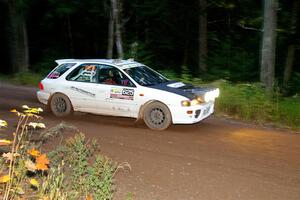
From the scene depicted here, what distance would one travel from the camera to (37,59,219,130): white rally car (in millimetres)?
10766

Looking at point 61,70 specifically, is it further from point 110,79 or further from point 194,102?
point 194,102

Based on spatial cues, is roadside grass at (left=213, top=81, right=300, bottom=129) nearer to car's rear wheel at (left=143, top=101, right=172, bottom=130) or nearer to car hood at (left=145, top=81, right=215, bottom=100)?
car hood at (left=145, top=81, right=215, bottom=100)

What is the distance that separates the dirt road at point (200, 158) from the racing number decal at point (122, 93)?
709 mm

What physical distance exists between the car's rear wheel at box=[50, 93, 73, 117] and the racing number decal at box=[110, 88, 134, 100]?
57.4 inches

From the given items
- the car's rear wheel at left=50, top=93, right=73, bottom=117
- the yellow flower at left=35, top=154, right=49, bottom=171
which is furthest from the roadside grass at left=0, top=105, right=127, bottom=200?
the car's rear wheel at left=50, top=93, right=73, bottom=117

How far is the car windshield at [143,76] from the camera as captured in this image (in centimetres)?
1142

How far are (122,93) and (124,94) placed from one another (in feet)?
0.19

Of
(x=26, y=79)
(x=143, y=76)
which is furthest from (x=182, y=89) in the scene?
(x=26, y=79)

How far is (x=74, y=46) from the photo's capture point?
3198 centimetres

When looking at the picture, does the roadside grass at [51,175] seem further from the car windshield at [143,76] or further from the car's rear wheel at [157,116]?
the car windshield at [143,76]

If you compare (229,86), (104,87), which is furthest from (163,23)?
(104,87)

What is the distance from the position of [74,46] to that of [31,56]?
3.69 m

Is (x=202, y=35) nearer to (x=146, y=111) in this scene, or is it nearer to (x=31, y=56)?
(x=146, y=111)

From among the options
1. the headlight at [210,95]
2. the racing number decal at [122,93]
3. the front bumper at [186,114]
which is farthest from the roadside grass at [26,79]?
the front bumper at [186,114]
